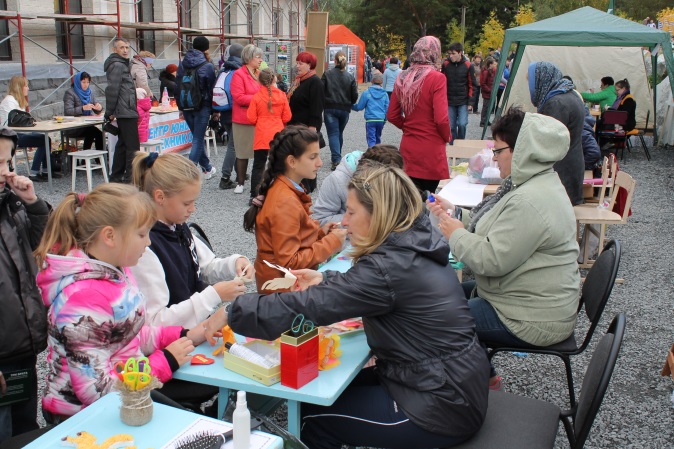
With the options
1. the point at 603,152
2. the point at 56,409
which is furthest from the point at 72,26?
the point at 56,409

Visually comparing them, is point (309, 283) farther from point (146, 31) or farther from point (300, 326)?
point (146, 31)

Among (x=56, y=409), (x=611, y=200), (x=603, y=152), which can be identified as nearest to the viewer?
(x=56, y=409)

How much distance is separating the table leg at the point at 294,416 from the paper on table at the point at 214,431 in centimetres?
40

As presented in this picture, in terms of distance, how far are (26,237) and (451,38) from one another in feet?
127

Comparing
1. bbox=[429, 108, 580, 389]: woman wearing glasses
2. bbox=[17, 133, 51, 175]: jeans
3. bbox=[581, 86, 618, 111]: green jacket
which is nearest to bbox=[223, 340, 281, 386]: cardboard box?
bbox=[429, 108, 580, 389]: woman wearing glasses

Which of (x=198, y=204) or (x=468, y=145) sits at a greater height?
(x=468, y=145)

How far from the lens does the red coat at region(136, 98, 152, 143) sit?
29.9 ft

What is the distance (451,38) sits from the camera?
127 feet

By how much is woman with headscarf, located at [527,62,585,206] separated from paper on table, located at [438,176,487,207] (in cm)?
69

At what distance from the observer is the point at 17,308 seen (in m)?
2.27

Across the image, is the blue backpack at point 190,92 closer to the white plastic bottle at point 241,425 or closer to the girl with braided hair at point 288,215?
the girl with braided hair at point 288,215

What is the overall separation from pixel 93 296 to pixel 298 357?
69 cm

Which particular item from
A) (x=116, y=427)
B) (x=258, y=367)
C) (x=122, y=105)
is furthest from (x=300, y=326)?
(x=122, y=105)

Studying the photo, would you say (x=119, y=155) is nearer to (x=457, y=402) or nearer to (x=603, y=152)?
(x=457, y=402)
